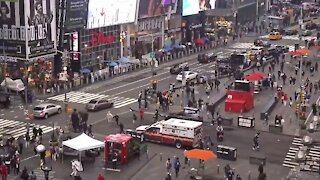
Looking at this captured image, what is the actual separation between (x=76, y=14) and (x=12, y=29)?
1023 centimetres

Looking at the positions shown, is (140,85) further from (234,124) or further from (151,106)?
(234,124)

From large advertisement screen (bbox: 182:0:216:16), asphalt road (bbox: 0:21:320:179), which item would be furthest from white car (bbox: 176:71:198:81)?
large advertisement screen (bbox: 182:0:216:16)

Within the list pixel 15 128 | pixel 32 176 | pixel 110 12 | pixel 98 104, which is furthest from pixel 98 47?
pixel 32 176

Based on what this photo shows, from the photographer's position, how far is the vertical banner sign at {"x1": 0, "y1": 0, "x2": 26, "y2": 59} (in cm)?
6931

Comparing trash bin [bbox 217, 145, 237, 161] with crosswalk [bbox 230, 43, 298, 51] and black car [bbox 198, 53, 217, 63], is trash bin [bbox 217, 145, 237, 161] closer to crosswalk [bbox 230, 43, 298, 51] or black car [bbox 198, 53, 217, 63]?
black car [bbox 198, 53, 217, 63]

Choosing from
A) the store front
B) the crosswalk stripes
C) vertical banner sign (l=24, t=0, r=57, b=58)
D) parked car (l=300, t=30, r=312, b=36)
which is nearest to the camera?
the crosswalk stripes

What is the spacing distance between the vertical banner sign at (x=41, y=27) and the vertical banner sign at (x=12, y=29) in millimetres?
763

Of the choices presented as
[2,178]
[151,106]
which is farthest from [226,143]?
[2,178]

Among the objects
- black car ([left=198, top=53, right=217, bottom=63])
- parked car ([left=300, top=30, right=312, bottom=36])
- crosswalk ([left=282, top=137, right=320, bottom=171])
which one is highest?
parked car ([left=300, top=30, right=312, bottom=36])

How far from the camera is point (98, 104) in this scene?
59.3 metres

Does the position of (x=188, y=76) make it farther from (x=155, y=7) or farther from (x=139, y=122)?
(x=155, y=7)

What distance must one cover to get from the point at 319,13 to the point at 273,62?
84.6m

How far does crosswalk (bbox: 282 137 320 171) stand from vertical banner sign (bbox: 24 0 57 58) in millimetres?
34293

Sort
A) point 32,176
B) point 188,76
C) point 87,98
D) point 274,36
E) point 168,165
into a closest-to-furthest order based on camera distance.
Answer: point 32,176, point 168,165, point 87,98, point 188,76, point 274,36
